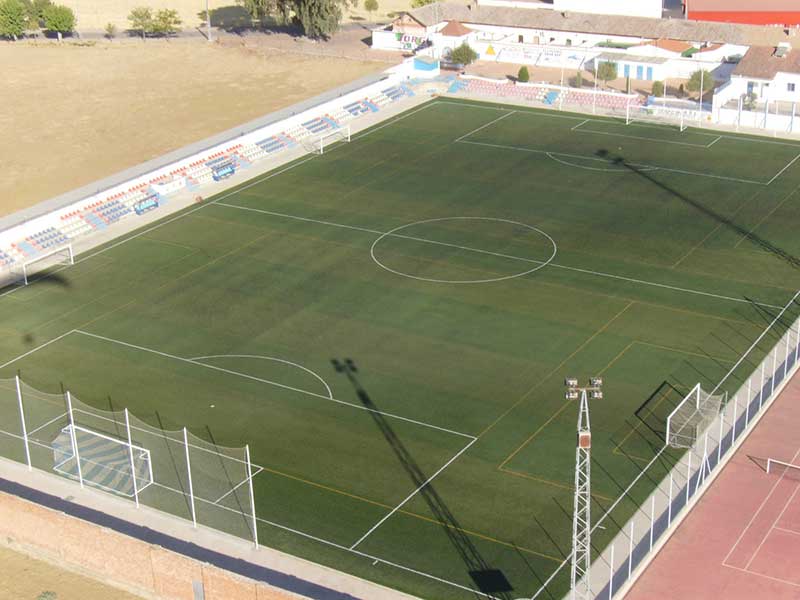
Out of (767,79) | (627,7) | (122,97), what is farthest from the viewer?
(627,7)

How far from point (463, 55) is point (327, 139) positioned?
79.8 ft

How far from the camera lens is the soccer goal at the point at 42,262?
72.4m

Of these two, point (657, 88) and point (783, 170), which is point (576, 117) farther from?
point (783, 170)

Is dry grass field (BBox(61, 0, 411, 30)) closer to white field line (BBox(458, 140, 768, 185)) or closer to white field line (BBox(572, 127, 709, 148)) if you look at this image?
white field line (BBox(572, 127, 709, 148))

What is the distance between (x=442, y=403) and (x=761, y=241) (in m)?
28.2

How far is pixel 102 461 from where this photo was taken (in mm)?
50562

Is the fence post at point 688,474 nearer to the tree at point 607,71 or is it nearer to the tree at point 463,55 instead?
the tree at point 607,71

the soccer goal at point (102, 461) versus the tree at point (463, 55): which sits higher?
the tree at point (463, 55)

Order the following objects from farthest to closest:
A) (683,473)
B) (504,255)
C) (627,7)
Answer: (627,7) → (504,255) → (683,473)

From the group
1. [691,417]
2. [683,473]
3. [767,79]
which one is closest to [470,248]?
[691,417]

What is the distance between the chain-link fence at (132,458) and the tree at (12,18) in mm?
91176

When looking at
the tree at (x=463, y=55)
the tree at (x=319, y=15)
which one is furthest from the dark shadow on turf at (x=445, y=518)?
the tree at (x=319, y=15)

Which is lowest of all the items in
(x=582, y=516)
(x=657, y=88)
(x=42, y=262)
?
(x=582, y=516)

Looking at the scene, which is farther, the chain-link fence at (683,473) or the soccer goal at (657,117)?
the soccer goal at (657,117)
